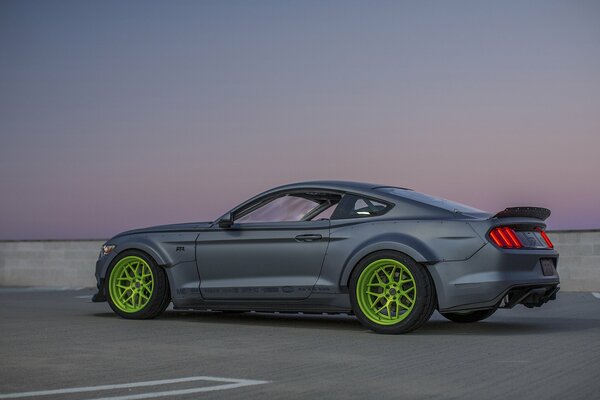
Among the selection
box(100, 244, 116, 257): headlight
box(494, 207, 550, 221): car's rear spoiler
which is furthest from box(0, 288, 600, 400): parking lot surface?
box(494, 207, 550, 221): car's rear spoiler

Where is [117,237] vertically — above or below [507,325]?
above

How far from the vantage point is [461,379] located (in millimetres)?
6254

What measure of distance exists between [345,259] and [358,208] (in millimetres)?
626

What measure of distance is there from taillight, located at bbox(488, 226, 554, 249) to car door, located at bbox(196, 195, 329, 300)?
1.65 m

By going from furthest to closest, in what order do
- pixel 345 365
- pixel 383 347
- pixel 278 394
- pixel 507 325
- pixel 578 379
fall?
pixel 507 325, pixel 383 347, pixel 345 365, pixel 578 379, pixel 278 394

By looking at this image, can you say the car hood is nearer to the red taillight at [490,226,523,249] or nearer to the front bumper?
the front bumper

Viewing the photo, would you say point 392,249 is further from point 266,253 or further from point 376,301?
point 266,253

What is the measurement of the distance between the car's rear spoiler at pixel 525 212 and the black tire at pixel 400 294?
974mm

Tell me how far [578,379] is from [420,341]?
8.24 feet

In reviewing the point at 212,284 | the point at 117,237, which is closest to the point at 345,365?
the point at 212,284

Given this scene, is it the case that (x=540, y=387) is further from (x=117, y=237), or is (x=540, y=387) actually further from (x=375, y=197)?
(x=117, y=237)

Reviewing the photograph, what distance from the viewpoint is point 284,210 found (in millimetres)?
10359

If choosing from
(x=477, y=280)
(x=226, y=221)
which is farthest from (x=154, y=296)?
(x=477, y=280)

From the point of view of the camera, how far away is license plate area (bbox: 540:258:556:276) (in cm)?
967
